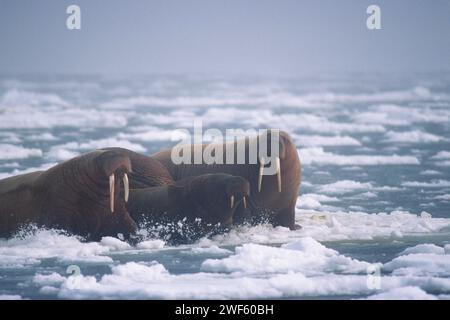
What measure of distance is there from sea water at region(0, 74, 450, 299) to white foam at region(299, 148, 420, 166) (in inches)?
1.8

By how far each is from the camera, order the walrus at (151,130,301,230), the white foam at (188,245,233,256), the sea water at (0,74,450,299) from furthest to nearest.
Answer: the walrus at (151,130,301,230)
the white foam at (188,245,233,256)
the sea water at (0,74,450,299)

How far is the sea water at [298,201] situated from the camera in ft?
33.7

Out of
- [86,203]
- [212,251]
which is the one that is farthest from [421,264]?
[86,203]

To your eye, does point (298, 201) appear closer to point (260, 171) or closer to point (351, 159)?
point (260, 171)

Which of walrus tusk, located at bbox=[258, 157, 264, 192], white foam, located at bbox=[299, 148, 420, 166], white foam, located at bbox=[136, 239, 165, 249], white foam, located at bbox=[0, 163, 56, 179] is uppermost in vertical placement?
white foam, located at bbox=[299, 148, 420, 166]

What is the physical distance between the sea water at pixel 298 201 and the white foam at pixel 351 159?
45 mm

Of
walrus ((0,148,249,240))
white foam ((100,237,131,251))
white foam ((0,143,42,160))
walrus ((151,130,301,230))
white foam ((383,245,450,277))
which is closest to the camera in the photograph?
white foam ((383,245,450,277))

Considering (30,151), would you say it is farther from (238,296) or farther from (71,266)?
(238,296)

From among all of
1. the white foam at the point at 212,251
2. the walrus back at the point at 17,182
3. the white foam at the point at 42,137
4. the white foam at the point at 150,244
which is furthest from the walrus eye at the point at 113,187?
the white foam at the point at 42,137

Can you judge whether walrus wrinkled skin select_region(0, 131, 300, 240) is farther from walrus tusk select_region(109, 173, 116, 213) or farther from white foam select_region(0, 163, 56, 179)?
white foam select_region(0, 163, 56, 179)

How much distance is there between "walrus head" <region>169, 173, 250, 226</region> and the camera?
40.1ft

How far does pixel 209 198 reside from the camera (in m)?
12.3

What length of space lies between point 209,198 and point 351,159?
6937mm

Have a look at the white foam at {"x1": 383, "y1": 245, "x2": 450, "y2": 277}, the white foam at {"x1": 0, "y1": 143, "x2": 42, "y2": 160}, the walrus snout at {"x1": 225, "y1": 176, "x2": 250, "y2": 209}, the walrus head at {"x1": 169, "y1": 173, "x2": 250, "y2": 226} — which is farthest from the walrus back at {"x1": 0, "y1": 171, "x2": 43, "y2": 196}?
the white foam at {"x1": 0, "y1": 143, "x2": 42, "y2": 160}
